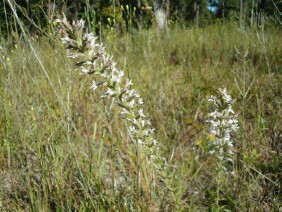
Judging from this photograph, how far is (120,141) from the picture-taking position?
2154mm

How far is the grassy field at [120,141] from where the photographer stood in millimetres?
1461

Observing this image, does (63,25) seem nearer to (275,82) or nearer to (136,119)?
(136,119)

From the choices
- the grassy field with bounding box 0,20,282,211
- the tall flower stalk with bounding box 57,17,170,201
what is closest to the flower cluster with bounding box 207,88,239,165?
the grassy field with bounding box 0,20,282,211

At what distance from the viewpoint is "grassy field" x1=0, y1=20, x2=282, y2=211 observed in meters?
1.46

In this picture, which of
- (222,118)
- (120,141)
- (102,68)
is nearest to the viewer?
(102,68)

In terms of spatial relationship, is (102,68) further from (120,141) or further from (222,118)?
(120,141)

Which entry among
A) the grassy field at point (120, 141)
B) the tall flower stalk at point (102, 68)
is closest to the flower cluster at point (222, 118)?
the grassy field at point (120, 141)

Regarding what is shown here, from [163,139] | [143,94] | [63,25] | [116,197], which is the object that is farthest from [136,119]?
[143,94]

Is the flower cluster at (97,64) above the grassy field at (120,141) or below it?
above

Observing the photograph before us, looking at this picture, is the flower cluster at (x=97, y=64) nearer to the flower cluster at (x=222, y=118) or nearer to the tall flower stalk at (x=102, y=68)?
the tall flower stalk at (x=102, y=68)

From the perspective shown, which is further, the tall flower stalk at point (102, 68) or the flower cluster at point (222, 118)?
the flower cluster at point (222, 118)

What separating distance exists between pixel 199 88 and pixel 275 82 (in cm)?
83

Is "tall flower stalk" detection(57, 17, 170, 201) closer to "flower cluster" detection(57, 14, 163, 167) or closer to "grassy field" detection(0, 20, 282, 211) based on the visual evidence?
"flower cluster" detection(57, 14, 163, 167)

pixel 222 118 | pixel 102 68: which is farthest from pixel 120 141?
pixel 102 68
